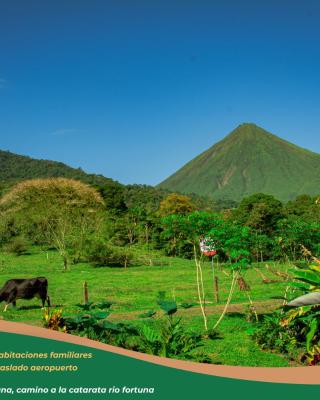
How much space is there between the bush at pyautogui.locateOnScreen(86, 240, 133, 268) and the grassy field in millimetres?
1119

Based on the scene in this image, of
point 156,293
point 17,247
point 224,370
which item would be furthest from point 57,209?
point 224,370

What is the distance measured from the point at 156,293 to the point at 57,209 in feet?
50.0

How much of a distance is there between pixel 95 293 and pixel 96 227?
1491 cm

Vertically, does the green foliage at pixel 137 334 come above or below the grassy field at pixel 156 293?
above

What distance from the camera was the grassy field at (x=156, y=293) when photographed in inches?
331

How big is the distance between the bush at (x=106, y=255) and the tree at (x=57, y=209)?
0.86 metres

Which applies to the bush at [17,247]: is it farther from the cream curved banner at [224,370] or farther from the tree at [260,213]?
the cream curved banner at [224,370]

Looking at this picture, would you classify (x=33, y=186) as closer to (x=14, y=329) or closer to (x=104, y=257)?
(x=104, y=257)

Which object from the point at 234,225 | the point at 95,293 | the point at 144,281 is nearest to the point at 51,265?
the point at 144,281

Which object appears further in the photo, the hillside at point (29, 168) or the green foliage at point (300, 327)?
the hillside at point (29, 168)

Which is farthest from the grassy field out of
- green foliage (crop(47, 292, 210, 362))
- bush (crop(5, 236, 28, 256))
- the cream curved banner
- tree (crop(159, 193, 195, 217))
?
tree (crop(159, 193, 195, 217))

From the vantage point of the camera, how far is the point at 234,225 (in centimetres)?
1035

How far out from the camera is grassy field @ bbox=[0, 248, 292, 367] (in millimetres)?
8414

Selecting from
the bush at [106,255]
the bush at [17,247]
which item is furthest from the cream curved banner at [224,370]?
the bush at [17,247]
